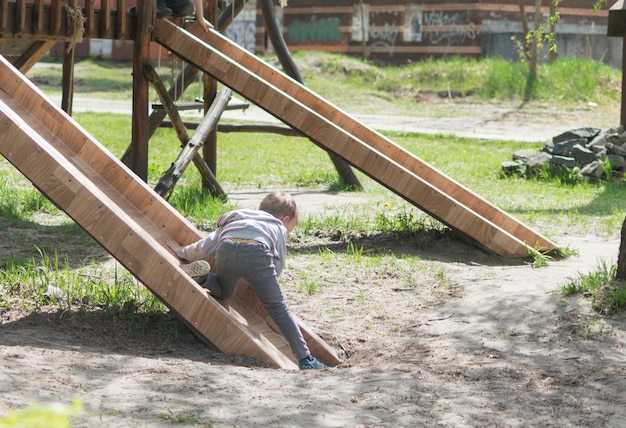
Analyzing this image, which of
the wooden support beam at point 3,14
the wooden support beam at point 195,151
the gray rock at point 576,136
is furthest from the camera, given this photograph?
the gray rock at point 576,136

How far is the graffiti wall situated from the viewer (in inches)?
1222

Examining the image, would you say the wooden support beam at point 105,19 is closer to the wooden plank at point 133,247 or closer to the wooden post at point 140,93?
the wooden post at point 140,93

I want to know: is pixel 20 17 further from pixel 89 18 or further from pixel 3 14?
pixel 89 18

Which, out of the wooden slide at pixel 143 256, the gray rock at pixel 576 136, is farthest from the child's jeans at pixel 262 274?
the gray rock at pixel 576 136

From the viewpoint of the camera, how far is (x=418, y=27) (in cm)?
3247

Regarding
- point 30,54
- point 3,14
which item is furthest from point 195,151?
point 3,14

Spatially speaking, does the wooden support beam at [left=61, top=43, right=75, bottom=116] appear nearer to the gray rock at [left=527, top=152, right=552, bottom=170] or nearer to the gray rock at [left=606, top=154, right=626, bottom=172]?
the gray rock at [left=527, top=152, right=552, bottom=170]

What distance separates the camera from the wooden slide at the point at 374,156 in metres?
7.59

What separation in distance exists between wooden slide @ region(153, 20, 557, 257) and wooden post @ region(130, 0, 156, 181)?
4.4 inches

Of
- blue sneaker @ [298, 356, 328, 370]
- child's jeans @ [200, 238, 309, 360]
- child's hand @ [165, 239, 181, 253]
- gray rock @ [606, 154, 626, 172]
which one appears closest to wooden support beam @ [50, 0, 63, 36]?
child's hand @ [165, 239, 181, 253]

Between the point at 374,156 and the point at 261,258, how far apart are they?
8.99 feet

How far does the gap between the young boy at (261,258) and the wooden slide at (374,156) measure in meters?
2.37

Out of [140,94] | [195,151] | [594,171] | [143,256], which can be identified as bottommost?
[594,171]

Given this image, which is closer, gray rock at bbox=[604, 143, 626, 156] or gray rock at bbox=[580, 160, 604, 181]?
gray rock at bbox=[580, 160, 604, 181]
